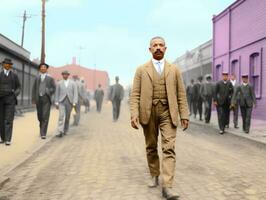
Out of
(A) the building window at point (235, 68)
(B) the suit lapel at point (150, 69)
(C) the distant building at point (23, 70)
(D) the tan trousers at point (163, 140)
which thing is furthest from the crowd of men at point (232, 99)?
(C) the distant building at point (23, 70)

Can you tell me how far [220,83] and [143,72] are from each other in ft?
31.8

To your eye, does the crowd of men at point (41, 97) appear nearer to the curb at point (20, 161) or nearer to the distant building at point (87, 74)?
the curb at point (20, 161)

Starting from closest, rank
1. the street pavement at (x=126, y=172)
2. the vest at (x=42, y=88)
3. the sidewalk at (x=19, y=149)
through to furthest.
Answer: the street pavement at (x=126, y=172), the sidewalk at (x=19, y=149), the vest at (x=42, y=88)

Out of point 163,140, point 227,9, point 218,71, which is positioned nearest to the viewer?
point 163,140

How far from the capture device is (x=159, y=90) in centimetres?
612

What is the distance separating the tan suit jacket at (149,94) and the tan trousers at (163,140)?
9 cm

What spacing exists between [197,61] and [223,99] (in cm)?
2702

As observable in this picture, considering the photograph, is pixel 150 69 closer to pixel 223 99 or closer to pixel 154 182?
pixel 154 182

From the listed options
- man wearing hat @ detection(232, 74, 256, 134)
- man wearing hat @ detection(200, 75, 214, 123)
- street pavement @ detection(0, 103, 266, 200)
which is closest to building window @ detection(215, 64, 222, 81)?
man wearing hat @ detection(200, 75, 214, 123)

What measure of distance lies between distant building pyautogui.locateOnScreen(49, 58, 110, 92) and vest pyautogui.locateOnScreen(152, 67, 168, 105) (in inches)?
4613

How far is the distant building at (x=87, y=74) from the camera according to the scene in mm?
125875

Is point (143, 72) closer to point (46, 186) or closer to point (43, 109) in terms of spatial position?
point (46, 186)

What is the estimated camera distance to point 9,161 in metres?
8.59

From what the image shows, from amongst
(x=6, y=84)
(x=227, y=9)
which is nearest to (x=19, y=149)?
(x=6, y=84)
